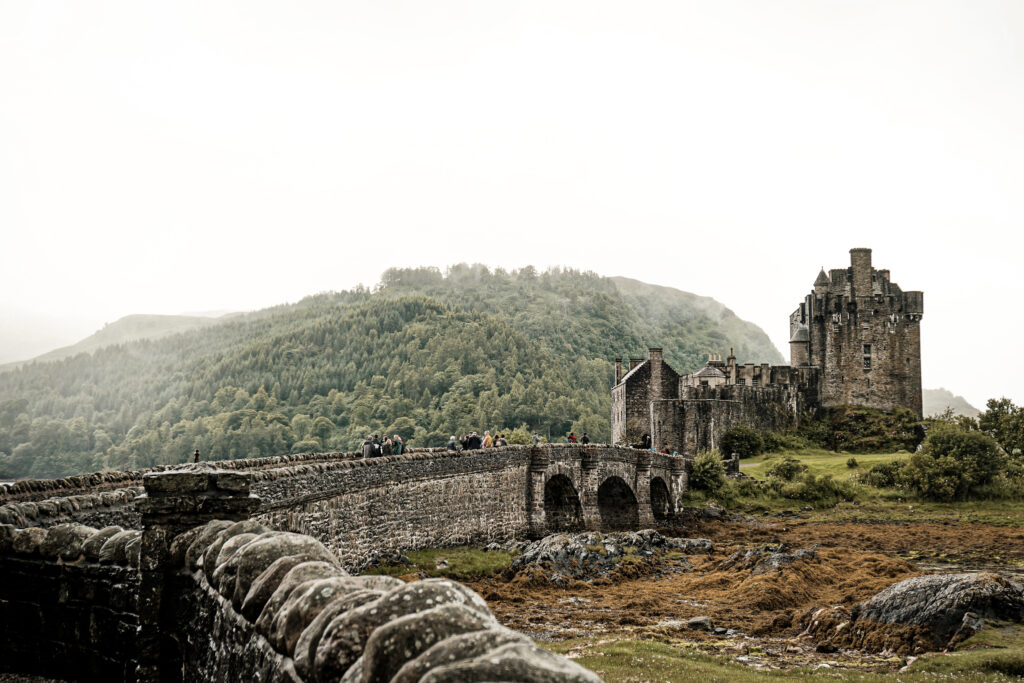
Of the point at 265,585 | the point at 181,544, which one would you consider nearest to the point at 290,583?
the point at 265,585

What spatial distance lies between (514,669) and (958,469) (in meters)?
47.0

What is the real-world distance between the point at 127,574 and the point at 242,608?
8.16ft

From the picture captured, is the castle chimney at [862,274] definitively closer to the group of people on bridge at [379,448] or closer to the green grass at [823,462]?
the green grass at [823,462]

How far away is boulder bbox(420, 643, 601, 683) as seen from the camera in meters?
2.49

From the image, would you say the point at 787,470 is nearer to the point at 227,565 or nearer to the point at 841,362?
the point at 841,362

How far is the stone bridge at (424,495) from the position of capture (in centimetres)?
→ 1338

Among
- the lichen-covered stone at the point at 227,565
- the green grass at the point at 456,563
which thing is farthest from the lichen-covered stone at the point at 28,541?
the green grass at the point at 456,563

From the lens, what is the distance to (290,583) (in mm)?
4078

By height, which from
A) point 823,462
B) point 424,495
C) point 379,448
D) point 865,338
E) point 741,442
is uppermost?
point 865,338

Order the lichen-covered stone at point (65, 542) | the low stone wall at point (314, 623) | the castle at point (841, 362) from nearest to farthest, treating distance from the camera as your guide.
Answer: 1. the low stone wall at point (314, 623)
2. the lichen-covered stone at point (65, 542)
3. the castle at point (841, 362)

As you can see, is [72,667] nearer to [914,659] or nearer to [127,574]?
[127,574]

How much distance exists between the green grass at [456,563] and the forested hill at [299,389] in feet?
204

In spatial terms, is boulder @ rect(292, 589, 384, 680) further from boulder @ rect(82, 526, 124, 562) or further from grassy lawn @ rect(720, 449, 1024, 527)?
grassy lawn @ rect(720, 449, 1024, 527)

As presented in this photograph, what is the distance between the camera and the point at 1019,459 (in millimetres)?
44812
